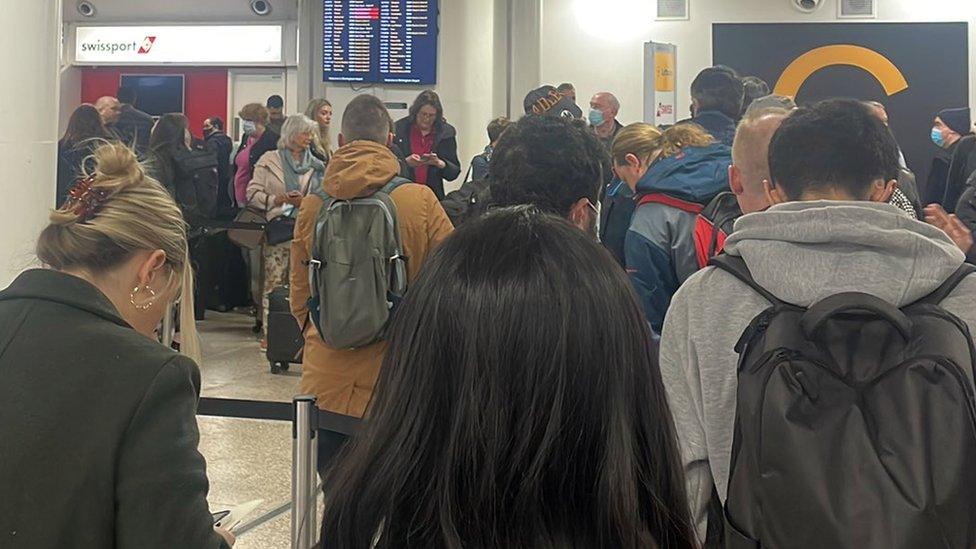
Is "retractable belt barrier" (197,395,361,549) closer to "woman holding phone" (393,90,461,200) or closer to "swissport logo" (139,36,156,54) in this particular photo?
"woman holding phone" (393,90,461,200)

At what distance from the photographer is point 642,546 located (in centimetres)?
112

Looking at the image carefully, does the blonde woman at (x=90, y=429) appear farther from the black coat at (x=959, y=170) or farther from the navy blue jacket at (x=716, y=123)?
the black coat at (x=959, y=170)

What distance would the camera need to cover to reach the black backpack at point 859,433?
1613 millimetres

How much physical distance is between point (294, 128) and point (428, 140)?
45.2 inches

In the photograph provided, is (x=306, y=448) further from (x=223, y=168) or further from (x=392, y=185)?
(x=223, y=168)

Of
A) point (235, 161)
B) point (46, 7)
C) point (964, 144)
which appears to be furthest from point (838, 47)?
point (46, 7)

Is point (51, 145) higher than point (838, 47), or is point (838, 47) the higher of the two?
point (838, 47)

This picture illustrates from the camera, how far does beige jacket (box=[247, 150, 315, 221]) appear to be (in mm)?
8188

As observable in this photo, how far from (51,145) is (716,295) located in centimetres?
388

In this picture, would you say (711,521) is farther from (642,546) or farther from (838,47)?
(838,47)

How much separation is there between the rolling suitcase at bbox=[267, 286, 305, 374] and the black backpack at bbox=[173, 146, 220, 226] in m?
1.76

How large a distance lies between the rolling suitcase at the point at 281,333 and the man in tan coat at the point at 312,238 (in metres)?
3.64

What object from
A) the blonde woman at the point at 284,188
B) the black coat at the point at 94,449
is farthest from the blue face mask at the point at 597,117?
the black coat at the point at 94,449

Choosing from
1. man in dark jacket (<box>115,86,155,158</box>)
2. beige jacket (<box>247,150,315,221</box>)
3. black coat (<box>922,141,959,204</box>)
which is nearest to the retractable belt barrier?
beige jacket (<box>247,150,315,221</box>)
